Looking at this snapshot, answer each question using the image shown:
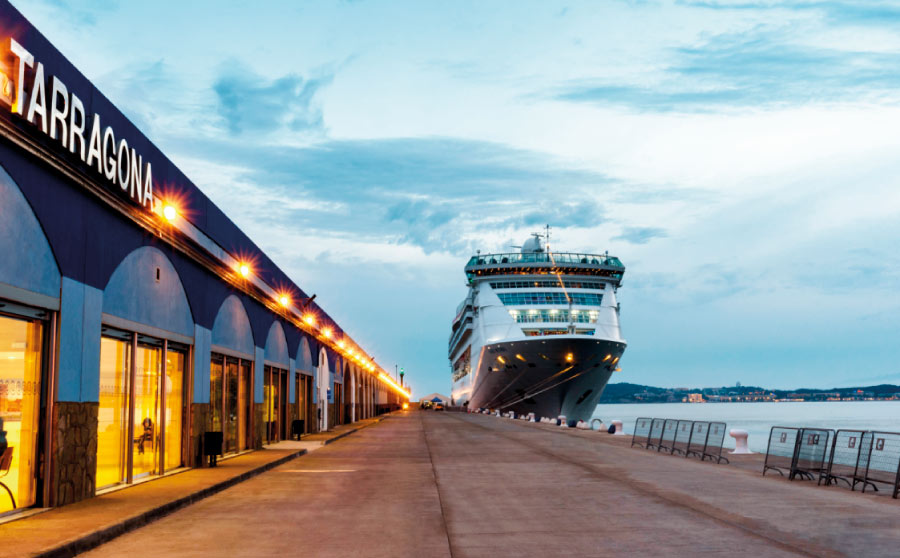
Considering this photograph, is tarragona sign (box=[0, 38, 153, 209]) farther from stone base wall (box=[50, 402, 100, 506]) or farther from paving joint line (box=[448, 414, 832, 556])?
paving joint line (box=[448, 414, 832, 556])

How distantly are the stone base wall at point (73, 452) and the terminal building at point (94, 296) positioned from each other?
3 centimetres

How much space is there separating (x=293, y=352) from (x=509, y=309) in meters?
36.3

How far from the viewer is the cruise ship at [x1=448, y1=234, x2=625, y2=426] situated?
201 feet

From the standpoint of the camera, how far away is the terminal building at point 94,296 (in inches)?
442

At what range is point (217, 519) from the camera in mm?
11906

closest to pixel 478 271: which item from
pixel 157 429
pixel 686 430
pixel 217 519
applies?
pixel 686 430

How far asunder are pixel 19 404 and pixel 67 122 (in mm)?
3932

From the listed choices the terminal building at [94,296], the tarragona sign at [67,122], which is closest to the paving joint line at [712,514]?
the terminal building at [94,296]

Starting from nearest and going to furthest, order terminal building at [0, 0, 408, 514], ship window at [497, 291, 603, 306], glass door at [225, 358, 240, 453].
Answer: terminal building at [0, 0, 408, 514] < glass door at [225, 358, 240, 453] < ship window at [497, 291, 603, 306]

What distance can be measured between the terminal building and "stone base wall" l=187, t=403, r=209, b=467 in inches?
1.8

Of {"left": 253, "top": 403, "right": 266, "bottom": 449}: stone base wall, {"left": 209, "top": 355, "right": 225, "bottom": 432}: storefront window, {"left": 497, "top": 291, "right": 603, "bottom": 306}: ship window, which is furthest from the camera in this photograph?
{"left": 497, "top": 291, "right": 603, "bottom": 306}: ship window

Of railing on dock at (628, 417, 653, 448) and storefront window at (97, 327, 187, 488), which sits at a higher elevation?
storefront window at (97, 327, 187, 488)

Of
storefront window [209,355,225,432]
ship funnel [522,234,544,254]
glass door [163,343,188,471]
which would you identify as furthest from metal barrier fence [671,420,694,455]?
ship funnel [522,234,544,254]

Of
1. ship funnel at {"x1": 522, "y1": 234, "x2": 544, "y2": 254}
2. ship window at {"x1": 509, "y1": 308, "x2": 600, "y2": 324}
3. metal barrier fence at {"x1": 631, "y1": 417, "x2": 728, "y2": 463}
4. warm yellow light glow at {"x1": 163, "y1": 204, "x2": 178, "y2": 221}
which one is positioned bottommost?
metal barrier fence at {"x1": 631, "y1": 417, "x2": 728, "y2": 463}
